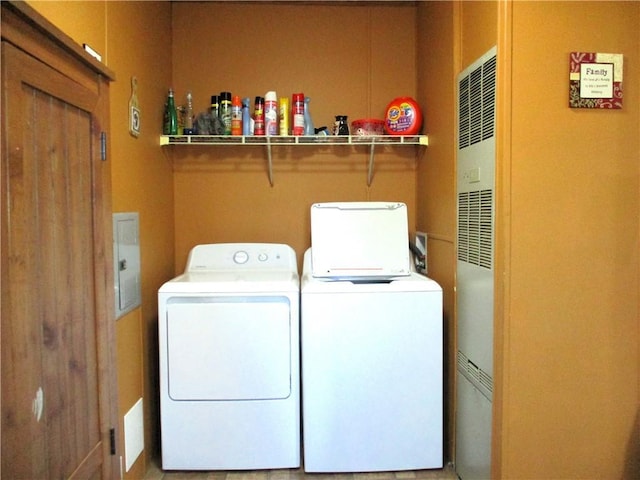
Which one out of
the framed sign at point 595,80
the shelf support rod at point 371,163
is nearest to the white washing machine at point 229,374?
the shelf support rod at point 371,163

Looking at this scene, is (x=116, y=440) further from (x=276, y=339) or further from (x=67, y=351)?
(x=276, y=339)

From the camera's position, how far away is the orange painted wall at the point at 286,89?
273 centimetres

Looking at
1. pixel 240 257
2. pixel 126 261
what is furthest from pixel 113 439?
pixel 240 257

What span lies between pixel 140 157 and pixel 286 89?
1.02 m

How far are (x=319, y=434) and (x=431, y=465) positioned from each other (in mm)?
566

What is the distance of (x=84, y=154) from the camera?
1.58m

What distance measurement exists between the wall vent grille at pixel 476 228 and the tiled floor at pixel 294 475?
1.06 metres

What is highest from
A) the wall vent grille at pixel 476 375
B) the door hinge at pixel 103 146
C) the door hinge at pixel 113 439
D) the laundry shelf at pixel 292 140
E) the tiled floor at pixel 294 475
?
the laundry shelf at pixel 292 140

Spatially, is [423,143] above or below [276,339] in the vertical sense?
above

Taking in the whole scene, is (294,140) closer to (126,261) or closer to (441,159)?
(441,159)

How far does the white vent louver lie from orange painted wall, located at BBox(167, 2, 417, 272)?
2.42 ft

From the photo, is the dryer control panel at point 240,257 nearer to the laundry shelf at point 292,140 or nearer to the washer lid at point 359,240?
the washer lid at point 359,240

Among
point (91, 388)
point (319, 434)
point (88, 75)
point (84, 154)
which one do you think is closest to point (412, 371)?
point (319, 434)

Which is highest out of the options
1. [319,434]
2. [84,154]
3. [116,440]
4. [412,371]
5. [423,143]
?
[423,143]
